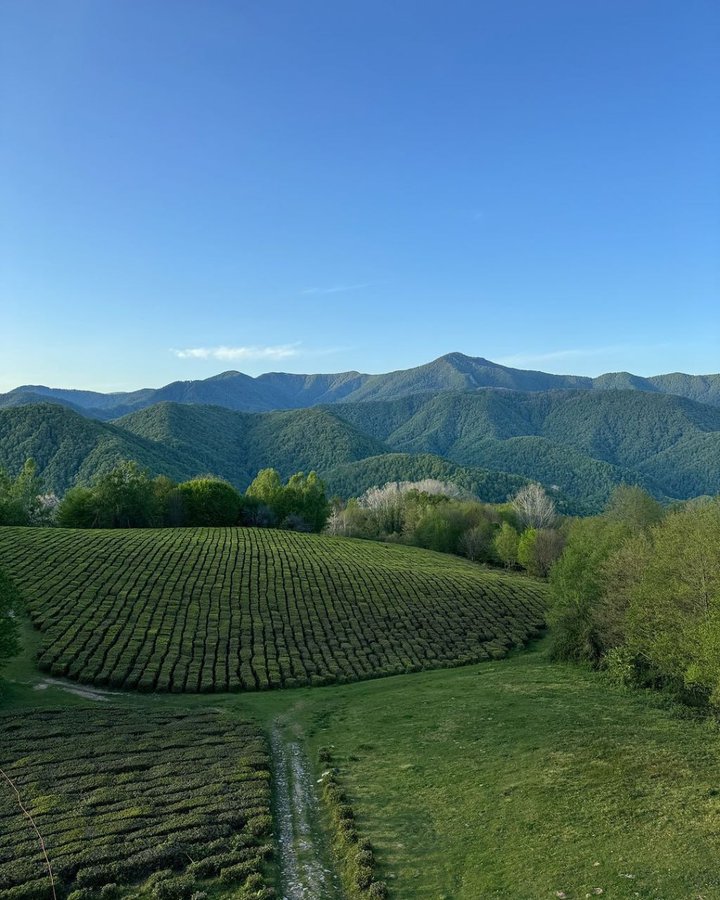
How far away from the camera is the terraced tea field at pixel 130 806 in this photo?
16703 mm

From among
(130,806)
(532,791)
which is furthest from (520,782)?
(130,806)

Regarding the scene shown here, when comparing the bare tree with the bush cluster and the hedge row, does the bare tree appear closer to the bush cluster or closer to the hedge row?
the bush cluster

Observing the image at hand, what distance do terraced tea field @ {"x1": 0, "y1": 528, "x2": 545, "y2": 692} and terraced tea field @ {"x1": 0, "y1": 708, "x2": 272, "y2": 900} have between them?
1148 centimetres

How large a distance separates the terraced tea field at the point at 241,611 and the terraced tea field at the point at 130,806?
37.6ft

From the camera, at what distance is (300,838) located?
66.3 ft

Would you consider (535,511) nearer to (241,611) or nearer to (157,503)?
(157,503)

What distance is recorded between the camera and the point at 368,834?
2022 centimetres

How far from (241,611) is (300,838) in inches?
1464

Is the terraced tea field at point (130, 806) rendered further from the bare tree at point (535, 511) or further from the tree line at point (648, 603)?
the bare tree at point (535, 511)

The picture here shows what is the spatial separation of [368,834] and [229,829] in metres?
4.60

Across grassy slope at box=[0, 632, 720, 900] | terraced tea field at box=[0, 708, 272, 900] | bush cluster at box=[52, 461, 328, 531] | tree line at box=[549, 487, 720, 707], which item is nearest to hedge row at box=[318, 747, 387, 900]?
grassy slope at box=[0, 632, 720, 900]

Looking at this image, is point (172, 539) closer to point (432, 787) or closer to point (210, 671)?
point (210, 671)

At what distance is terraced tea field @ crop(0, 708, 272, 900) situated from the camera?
1670 centimetres

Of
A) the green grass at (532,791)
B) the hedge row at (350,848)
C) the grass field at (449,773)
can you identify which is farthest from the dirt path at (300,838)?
the green grass at (532,791)
